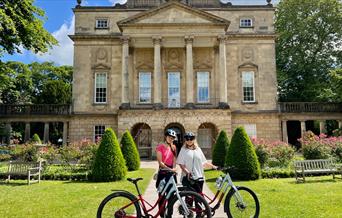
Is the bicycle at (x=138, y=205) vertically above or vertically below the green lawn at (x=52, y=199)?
above

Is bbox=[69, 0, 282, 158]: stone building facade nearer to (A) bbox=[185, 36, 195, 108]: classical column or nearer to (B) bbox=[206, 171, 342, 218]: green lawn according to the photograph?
(A) bbox=[185, 36, 195, 108]: classical column

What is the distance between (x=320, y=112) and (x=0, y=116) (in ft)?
104

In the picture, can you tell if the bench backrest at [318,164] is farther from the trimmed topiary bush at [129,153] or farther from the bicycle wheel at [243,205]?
the trimmed topiary bush at [129,153]

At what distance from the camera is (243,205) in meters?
6.82

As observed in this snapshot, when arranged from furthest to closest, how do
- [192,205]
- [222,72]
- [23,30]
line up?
[222,72], [23,30], [192,205]

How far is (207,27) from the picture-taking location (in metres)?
29.8

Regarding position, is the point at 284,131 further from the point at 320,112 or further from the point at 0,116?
the point at 0,116

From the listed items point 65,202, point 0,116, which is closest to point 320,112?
point 65,202

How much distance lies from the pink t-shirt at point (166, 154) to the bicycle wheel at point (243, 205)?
1.42m

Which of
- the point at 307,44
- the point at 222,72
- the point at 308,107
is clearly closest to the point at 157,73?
the point at 222,72

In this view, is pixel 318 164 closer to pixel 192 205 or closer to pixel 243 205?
pixel 243 205

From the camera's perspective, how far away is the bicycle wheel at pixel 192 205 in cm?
615

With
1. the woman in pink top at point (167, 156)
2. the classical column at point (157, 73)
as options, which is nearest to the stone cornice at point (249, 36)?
the classical column at point (157, 73)

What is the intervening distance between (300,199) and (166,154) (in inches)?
195
